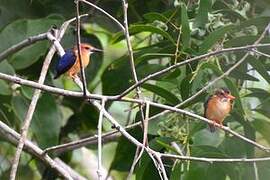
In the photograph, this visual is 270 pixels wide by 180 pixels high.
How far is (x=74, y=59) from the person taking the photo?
9.03ft

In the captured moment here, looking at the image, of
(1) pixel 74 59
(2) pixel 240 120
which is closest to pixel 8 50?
(1) pixel 74 59

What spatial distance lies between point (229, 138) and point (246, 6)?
465mm

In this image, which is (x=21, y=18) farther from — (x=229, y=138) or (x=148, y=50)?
(x=229, y=138)

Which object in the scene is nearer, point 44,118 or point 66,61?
point 66,61

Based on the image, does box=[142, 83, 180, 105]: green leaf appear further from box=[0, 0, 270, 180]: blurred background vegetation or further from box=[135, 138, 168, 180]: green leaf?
box=[135, 138, 168, 180]: green leaf

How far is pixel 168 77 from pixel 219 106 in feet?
0.89

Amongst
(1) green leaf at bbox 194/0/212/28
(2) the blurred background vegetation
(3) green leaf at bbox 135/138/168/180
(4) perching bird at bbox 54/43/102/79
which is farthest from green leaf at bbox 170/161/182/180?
(4) perching bird at bbox 54/43/102/79

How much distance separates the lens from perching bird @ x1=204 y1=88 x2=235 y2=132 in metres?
2.38

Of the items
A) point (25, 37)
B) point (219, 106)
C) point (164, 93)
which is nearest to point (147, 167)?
point (164, 93)

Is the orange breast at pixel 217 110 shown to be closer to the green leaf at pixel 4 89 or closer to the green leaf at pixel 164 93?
the green leaf at pixel 164 93

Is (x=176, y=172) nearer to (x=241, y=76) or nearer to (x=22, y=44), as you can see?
(x=241, y=76)

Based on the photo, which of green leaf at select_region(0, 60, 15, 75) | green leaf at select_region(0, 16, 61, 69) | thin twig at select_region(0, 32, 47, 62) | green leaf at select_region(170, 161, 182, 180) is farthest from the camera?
green leaf at select_region(0, 16, 61, 69)

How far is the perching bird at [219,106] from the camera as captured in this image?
2377mm

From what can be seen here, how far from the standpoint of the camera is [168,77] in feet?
8.46
